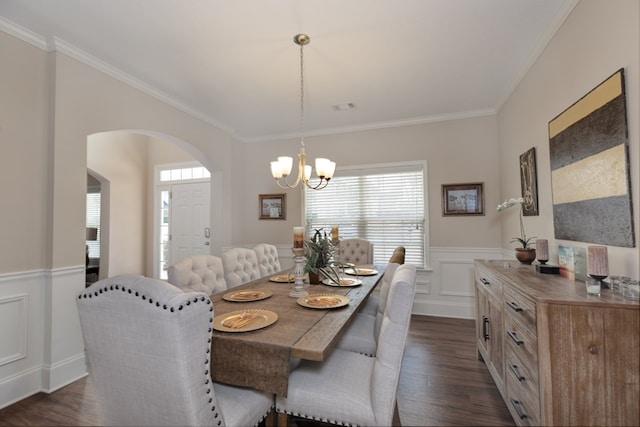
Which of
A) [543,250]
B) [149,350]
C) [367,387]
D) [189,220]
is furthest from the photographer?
[189,220]

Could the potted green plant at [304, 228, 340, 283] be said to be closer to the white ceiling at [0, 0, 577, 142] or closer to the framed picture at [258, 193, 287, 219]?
the white ceiling at [0, 0, 577, 142]

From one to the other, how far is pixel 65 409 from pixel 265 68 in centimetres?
306

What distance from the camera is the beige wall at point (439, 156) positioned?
12.6ft

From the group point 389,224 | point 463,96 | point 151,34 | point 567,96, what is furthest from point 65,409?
point 463,96

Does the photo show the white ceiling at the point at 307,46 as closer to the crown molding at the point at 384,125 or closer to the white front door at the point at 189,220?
the crown molding at the point at 384,125

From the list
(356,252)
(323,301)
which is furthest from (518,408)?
(356,252)

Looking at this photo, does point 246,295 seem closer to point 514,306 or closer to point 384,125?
point 514,306

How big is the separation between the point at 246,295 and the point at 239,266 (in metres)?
0.76

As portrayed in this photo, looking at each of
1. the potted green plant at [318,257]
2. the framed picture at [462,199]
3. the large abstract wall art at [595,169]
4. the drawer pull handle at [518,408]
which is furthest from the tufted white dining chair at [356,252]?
the drawer pull handle at [518,408]

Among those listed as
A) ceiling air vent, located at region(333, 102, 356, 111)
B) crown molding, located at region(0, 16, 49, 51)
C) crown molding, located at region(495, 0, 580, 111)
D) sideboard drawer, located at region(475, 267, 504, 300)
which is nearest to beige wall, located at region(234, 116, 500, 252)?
ceiling air vent, located at region(333, 102, 356, 111)

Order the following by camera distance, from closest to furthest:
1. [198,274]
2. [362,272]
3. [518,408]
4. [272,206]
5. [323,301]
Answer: [518,408], [323,301], [198,274], [362,272], [272,206]

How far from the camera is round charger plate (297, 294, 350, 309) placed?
5.74 feet

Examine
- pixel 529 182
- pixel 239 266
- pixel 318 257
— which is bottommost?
pixel 239 266

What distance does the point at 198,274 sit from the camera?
7.22 feet
